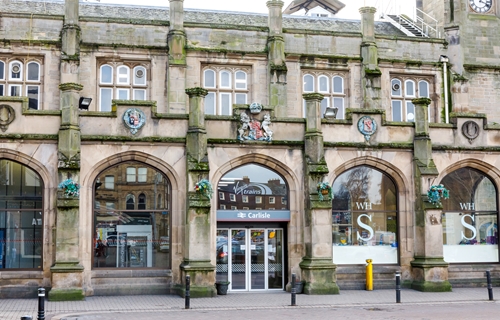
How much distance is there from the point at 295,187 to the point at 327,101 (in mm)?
7349

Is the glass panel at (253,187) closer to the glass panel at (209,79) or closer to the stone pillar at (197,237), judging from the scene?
the stone pillar at (197,237)

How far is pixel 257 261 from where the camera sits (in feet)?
76.8

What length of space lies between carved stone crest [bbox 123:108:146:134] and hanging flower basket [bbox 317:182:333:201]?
5963 mm

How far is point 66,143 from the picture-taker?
830 inches

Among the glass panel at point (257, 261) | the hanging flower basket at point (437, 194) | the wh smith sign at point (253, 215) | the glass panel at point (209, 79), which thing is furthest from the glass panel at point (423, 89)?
the glass panel at point (257, 261)

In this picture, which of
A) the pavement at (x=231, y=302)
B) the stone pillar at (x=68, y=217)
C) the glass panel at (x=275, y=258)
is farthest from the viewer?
the glass panel at (x=275, y=258)

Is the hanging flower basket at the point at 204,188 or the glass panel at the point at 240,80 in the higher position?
the glass panel at the point at 240,80

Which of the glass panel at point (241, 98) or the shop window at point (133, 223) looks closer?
the shop window at point (133, 223)

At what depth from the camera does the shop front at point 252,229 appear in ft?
75.6

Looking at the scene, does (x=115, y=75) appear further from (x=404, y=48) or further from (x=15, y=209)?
(x=404, y=48)

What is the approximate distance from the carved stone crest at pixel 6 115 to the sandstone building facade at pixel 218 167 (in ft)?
0.14

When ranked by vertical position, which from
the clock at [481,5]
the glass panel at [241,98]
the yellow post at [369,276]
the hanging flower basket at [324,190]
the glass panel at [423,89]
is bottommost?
the yellow post at [369,276]

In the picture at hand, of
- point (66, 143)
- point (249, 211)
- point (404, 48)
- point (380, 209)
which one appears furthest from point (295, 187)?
point (404, 48)

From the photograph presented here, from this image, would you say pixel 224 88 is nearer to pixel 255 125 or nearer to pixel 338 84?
pixel 338 84
